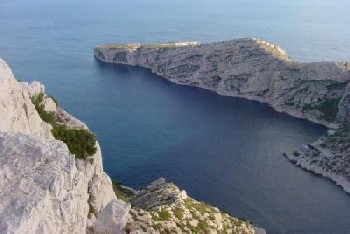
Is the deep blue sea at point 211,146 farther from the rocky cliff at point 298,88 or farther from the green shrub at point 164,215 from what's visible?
the green shrub at point 164,215

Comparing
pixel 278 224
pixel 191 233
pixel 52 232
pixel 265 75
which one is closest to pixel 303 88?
pixel 265 75

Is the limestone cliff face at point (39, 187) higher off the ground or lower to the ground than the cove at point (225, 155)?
higher

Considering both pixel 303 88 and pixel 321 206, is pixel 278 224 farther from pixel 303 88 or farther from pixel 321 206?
pixel 303 88

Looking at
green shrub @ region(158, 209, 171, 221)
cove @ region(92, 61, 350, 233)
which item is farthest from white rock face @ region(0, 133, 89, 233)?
cove @ region(92, 61, 350, 233)

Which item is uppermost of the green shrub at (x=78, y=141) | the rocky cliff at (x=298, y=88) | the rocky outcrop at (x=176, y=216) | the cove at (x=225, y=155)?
the green shrub at (x=78, y=141)

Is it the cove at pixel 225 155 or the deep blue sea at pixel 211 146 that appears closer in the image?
the cove at pixel 225 155

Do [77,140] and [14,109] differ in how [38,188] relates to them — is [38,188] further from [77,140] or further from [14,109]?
[77,140]

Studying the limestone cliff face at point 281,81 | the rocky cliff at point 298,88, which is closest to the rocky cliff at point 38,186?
the rocky cliff at point 298,88
